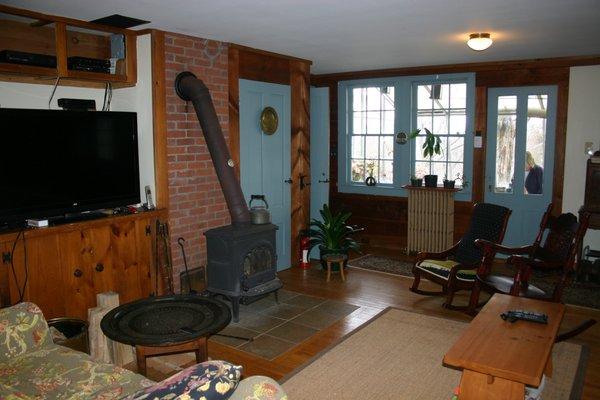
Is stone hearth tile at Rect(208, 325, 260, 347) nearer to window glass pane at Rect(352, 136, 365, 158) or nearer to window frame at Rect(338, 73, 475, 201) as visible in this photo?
window frame at Rect(338, 73, 475, 201)

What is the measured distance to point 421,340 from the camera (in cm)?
373

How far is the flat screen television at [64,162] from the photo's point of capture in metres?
3.20

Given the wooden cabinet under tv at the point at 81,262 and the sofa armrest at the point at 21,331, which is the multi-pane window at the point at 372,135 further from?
the sofa armrest at the point at 21,331

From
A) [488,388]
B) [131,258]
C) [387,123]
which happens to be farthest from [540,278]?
[131,258]

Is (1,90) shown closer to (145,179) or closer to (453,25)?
(145,179)

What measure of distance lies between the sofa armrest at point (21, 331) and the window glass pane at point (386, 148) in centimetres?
503

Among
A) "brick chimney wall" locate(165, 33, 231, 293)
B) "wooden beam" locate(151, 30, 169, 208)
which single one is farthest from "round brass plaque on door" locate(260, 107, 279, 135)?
"wooden beam" locate(151, 30, 169, 208)

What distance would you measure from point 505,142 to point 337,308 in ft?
10.2

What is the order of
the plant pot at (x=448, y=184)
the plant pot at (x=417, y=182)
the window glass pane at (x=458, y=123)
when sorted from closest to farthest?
the plant pot at (x=448, y=184) → the window glass pane at (x=458, y=123) → the plant pot at (x=417, y=182)

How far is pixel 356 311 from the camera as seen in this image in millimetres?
4375

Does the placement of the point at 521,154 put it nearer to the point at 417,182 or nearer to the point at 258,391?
the point at 417,182

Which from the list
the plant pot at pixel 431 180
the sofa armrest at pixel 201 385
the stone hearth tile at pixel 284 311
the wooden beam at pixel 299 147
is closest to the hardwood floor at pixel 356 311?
the stone hearth tile at pixel 284 311

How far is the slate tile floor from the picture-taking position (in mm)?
3689

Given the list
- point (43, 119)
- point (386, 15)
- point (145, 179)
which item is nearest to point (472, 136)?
point (386, 15)
